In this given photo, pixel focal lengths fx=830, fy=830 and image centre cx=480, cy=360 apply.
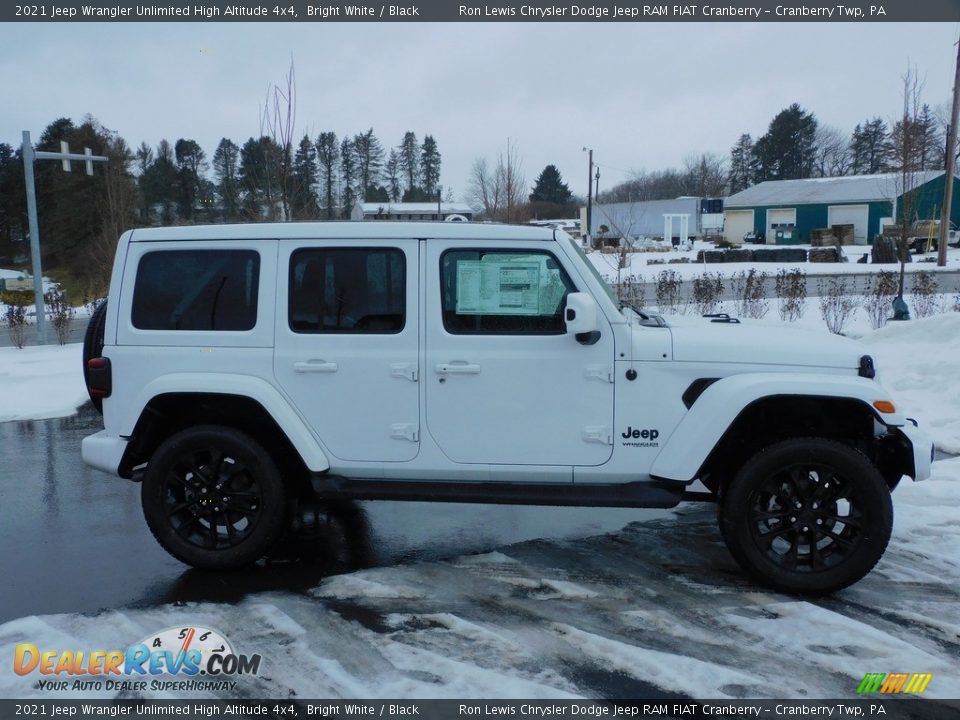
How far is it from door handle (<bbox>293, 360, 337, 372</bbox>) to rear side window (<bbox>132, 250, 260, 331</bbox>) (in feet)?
1.33

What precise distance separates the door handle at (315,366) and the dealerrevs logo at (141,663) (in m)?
1.56

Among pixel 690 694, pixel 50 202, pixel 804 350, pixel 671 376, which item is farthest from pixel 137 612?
pixel 50 202

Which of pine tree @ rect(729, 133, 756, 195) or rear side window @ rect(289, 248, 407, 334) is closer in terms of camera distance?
rear side window @ rect(289, 248, 407, 334)

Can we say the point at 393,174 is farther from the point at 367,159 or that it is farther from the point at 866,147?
the point at 866,147

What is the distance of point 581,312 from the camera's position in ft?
14.8

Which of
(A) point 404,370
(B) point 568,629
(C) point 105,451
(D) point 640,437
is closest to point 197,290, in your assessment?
(C) point 105,451

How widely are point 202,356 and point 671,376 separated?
279 centimetres

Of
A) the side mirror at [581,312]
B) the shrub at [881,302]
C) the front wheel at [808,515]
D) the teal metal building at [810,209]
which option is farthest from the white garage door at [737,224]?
the side mirror at [581,312]

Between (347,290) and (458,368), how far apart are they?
0.84 metres

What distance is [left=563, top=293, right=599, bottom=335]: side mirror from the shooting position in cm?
451

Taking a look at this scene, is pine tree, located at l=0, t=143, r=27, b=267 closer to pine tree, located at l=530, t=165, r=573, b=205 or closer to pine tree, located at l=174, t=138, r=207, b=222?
pine tree, located at l=174, t=138, r=207, b=222

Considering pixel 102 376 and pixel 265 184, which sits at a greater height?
pixel 265 184

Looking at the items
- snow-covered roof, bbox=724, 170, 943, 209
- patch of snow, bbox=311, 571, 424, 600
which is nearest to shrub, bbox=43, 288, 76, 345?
patch of snow, bbox=311, 571, 424, 600

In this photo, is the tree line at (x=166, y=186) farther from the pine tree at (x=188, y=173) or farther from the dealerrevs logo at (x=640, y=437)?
the dealerrevs logo at (x=640, y=437)
